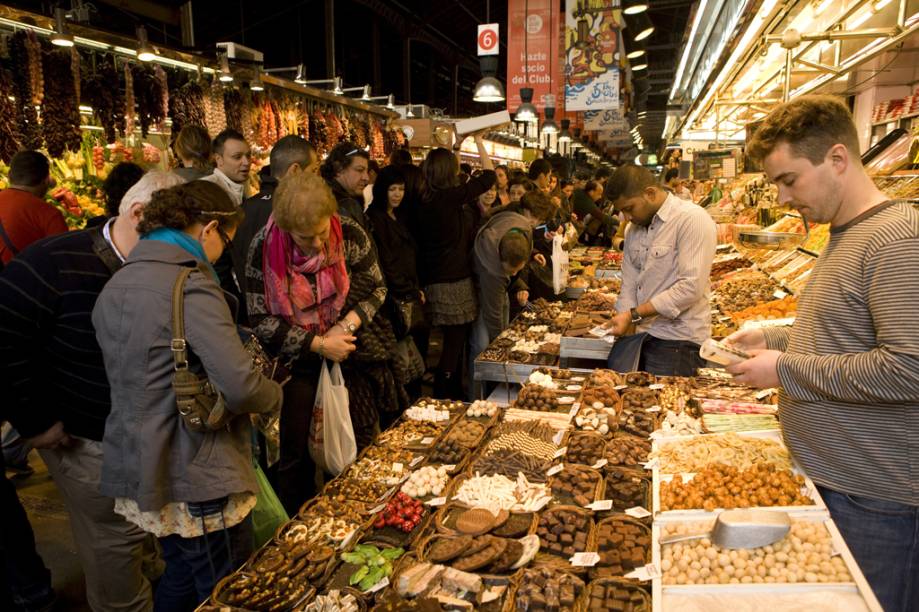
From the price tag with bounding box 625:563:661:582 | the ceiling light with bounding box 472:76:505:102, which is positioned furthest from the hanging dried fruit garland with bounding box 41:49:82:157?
the price tag with bounding box 625:563:661:582

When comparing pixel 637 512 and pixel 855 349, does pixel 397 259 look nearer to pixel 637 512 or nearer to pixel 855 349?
pixel 637 512

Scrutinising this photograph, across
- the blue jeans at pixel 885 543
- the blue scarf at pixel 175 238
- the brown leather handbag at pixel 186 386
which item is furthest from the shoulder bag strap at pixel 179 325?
the blue jeans at pixel 885 543

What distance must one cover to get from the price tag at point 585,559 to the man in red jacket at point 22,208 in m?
Result: 4.47

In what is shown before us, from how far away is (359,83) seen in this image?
22594mm

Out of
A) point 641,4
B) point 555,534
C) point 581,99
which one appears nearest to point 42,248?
point 555,534

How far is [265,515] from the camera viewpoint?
3.06 meters

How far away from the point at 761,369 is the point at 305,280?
234 cm

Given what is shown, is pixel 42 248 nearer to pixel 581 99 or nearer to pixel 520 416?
pixel 520 416

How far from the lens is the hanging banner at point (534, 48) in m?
8.46

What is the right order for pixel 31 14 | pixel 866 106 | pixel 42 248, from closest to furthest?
1. pixel 42 248
2. pixel 31 14
3. pixel 866 106

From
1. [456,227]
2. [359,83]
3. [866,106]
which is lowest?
[456,227]

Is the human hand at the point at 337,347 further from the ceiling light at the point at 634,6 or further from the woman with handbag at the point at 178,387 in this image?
the ceiling light at the point at 634,6

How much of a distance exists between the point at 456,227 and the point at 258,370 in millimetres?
3478

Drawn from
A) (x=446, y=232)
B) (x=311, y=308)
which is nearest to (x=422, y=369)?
(x=446, y=232)
